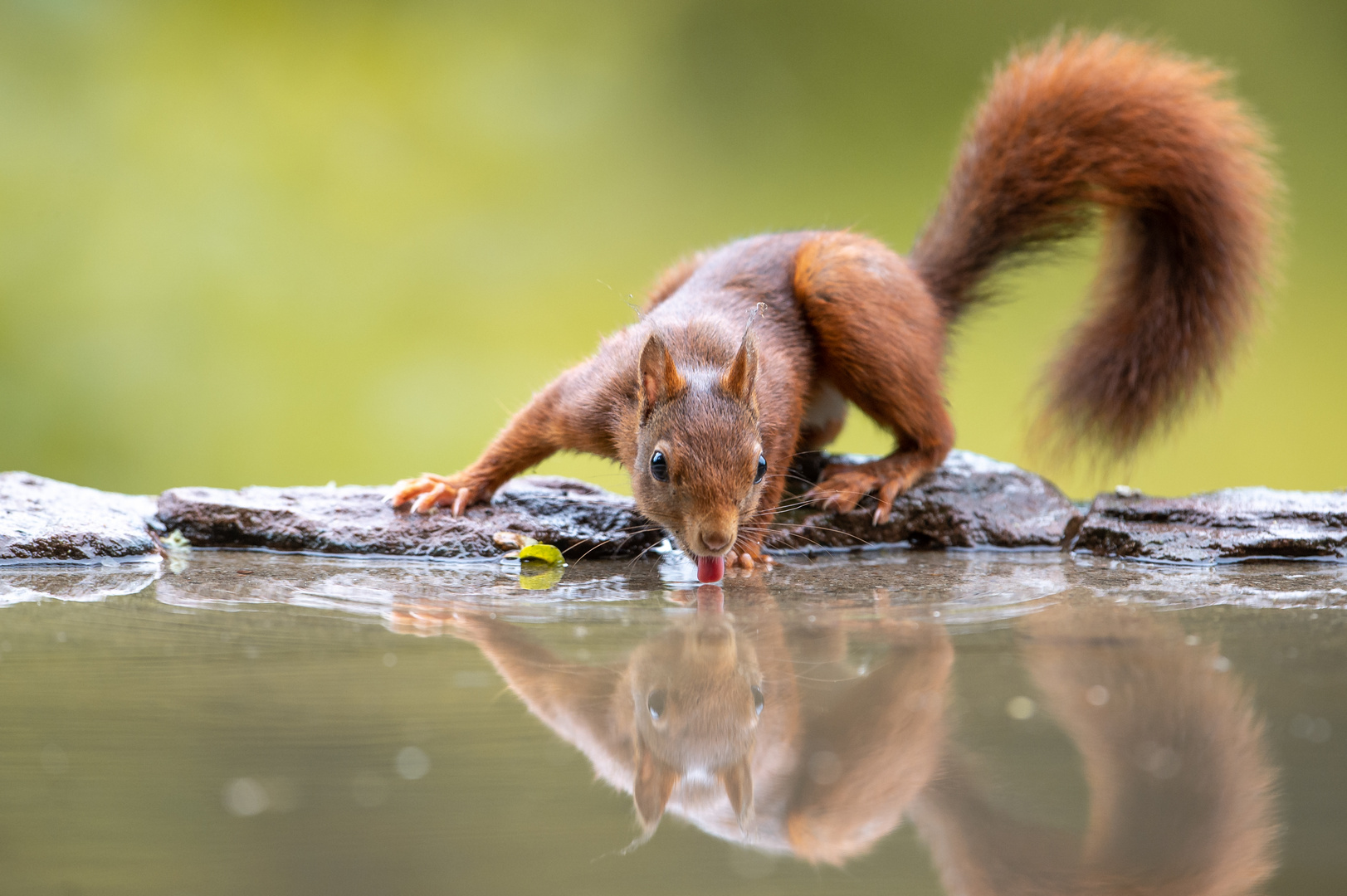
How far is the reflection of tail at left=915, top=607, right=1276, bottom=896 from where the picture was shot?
0.74 m

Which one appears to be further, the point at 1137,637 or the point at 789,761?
the point at 1137,637

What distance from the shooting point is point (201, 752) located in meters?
0.94

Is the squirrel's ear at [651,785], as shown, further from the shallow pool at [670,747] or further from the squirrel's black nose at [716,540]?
the squirrel's black nose at [716,540]

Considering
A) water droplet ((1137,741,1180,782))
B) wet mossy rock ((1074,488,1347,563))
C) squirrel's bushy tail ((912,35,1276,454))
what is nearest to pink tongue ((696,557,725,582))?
wet mossy rock ((1074,488,1347,563))

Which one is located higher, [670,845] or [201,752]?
[201,752]

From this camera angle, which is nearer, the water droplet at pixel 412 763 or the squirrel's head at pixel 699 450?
the water droplet at pixel 412 763

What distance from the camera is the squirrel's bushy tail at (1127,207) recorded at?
271cm

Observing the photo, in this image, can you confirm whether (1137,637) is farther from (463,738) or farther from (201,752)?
(201,752)

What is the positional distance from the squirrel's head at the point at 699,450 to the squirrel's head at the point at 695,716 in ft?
1.19

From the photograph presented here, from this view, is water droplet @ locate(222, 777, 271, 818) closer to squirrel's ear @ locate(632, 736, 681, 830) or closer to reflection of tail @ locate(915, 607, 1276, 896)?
squirrel's ear @ locate(632, 736, 681, 830)

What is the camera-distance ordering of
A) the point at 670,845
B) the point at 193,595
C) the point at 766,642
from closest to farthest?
the point at 670,845 < the point at 766,642 < the point at 193,595

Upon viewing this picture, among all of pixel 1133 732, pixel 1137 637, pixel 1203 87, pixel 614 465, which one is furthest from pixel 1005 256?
pixel 1133 732

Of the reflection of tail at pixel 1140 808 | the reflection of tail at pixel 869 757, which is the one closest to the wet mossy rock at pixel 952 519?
the reflection of tail at pixel 869 757

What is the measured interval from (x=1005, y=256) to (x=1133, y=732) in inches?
80.8
